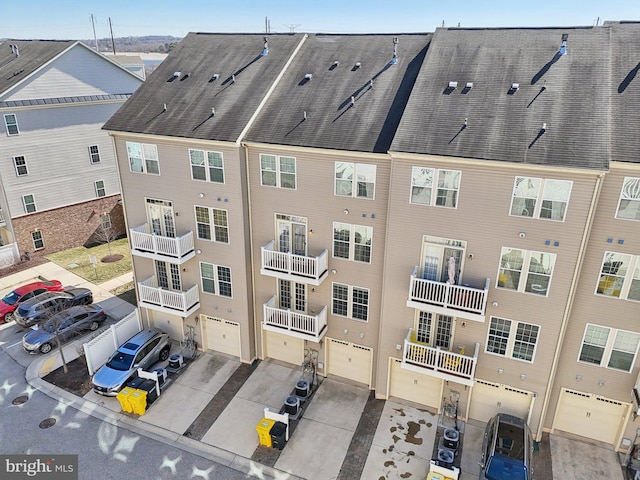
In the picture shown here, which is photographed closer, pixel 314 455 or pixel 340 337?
pixel 314 455

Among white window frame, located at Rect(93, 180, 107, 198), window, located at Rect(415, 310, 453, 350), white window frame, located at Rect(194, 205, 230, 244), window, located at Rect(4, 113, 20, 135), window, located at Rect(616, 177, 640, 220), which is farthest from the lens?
white window frame, located at Rect(93, 180, 107, 198)

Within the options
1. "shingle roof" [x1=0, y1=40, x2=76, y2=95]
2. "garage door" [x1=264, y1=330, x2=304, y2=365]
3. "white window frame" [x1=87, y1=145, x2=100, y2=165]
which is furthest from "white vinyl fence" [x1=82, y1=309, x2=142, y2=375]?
"shingle roof" [x1=0, y1=40, x2=76, y2=95]

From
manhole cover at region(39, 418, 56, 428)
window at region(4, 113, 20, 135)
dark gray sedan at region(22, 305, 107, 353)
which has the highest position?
window at region(4, 113, 20, 135)

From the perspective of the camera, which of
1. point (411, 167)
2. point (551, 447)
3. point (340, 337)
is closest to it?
point (411, 167)

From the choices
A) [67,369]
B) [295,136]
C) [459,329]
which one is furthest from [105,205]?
[459,329]

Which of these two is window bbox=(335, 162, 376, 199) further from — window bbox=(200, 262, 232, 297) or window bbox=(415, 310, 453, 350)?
window bbox=(200, 262, 232, 297)

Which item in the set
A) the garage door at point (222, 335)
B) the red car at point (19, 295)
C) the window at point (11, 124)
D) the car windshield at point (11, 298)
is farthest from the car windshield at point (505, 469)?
the window at point (11, 124)

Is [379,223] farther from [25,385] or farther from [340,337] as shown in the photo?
[25,385]
